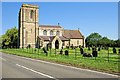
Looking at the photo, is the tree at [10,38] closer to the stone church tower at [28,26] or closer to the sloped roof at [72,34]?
the stone church tower at [28,26]

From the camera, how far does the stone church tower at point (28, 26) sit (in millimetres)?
93194

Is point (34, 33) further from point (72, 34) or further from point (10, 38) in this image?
point (10, 38)

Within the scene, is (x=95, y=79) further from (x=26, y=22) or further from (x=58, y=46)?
(x=26, y=22)

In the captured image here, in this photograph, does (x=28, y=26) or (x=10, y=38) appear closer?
(x=28, y=26)

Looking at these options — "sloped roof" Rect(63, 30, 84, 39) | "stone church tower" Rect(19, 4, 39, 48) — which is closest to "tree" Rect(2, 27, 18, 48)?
"stone church tower" Rect(19, 4, 39, 48)

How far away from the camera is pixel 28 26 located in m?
94.6

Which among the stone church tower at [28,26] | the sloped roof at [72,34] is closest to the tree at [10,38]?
the stone church tower at [28,26]

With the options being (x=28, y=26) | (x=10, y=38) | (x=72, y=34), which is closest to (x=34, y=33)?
(x=28, y=26)

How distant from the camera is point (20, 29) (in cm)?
9394

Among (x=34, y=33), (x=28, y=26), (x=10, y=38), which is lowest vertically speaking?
(x=10, y=38)

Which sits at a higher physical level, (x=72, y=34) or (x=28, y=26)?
(x=28, y=26)

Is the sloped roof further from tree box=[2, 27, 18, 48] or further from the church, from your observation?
tree box=[2, 27, 18, 48]

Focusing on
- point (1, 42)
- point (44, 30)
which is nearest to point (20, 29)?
point (44, 30)

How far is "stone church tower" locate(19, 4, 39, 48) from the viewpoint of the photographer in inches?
3669
